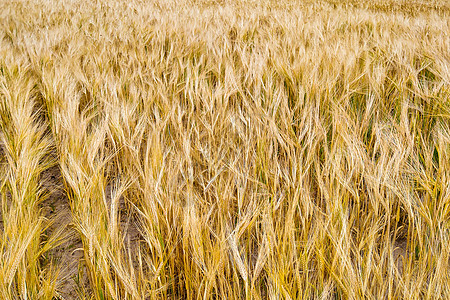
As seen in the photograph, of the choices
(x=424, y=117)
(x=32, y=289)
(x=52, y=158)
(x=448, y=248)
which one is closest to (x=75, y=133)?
(x=52, y=158)

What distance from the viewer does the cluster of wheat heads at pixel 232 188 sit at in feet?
1.34

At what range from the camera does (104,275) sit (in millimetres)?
389

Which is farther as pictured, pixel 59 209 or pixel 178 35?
pixel 178 35

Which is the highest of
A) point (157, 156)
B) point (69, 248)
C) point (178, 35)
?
point (178, 35)

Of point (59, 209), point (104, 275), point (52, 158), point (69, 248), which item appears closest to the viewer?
point (104, 275)

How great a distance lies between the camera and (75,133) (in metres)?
0.70

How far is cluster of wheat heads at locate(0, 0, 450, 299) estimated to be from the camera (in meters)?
0.41

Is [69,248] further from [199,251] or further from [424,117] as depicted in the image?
[424,117]

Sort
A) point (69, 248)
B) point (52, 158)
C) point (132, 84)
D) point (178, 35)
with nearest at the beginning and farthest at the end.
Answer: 1. point (69, 248)
2. point (52, 158)
3. point (132, 84)
4. point (178, 35)

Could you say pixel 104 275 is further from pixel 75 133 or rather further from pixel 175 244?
pixel 75 133

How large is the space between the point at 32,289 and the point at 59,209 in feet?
0.86

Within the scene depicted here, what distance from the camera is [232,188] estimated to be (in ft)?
1.93

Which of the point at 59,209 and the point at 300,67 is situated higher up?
the point at 300,67

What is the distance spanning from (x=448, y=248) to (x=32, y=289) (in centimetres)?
57
